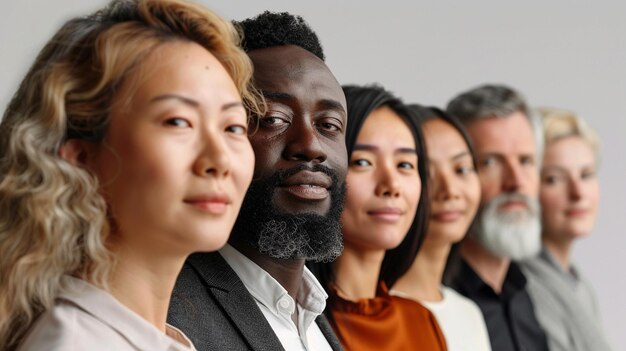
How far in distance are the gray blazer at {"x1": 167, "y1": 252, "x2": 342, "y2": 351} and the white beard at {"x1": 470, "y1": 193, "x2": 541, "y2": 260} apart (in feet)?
4.47

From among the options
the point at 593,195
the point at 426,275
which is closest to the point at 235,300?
the point at 426,275

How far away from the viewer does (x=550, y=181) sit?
327 centimetres

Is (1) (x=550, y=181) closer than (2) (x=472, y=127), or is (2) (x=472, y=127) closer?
(2) (x=472, y=127)

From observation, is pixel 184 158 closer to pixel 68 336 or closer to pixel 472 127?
pixel 68 336

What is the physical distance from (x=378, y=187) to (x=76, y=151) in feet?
2.87

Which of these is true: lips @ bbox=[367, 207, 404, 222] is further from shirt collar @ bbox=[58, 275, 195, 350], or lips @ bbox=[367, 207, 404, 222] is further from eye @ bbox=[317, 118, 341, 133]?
shirt collar @ bbox=[58, 275, 195, 350]

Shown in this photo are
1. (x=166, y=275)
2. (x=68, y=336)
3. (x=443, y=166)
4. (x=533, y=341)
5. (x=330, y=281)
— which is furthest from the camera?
(x=533, y=341)

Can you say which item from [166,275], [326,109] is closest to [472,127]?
[326,109]

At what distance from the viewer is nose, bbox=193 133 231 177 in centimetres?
120

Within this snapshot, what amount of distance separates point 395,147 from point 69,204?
95 cm

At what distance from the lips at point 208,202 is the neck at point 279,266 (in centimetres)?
37

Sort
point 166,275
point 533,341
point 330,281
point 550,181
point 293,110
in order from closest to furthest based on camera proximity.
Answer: point 166,275, point 293,110, point 330,281, point 533,341, point 550,181

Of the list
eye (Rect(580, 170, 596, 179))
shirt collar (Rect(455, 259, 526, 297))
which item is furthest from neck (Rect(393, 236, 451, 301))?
eye (Rect(580, 170, 596, 179))

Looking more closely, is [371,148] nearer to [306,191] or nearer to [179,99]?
[306,191]
